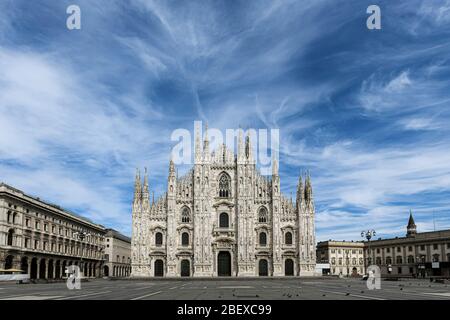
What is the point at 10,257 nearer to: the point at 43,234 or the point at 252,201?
the point at 43,234

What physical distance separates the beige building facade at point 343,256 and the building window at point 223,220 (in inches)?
2057

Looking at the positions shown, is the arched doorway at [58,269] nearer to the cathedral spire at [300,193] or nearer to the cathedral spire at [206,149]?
the cathedral spire at [206,149]

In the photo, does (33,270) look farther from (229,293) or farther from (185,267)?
(229,293)

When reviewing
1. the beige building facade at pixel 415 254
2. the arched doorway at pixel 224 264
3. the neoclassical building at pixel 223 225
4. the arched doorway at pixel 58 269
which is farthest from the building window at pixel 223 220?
the arched doorway at pixel 58 269

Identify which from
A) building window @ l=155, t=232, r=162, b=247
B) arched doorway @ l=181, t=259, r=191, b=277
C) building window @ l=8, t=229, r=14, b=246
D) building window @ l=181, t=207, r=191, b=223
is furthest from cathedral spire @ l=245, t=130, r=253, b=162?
building window @ l=8, t=229, r=14, b=246

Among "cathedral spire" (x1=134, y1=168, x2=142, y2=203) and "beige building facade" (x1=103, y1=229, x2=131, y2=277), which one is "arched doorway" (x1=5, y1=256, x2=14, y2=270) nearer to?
"cathedral spire" (x1=134, y1=168, x2=142, y2=203)

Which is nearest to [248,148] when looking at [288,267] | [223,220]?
[223,220]

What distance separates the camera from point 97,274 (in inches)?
4213

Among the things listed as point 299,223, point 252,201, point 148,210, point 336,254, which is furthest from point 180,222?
point 336,254

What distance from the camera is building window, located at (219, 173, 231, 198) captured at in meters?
80.4

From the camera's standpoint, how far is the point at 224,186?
80688 mm

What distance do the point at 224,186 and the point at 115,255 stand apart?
54104 millimetres

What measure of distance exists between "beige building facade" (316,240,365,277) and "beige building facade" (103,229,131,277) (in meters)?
51.7

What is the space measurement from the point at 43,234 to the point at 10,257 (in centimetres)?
1056
